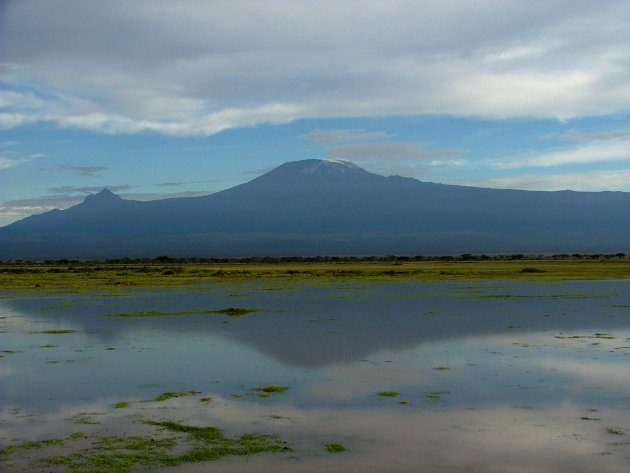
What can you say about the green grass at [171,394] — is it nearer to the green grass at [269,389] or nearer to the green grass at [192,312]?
the green grass at [269,389]

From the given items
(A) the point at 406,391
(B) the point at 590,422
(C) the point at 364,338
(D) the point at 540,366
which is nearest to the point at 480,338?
(C) the point at 364,338

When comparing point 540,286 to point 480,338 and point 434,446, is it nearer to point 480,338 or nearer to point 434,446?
point 480,338

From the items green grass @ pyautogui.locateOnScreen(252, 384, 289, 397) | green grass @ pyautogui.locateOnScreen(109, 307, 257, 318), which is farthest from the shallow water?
green grass @ pyautogui.locateOnScreen(109, 307, 257, 318)

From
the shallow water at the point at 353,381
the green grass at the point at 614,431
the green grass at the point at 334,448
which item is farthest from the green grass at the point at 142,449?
the green grass at the point at 614,431

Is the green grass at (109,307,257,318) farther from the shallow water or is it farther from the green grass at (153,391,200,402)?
the green grass at (153,391,200,402)

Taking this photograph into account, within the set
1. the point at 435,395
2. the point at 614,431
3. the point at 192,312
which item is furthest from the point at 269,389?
the point at 192,312

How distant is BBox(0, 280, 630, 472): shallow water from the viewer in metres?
11.3

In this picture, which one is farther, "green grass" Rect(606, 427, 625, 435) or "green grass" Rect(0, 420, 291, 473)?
"green grass" Rect(606, 427, 625, 435)

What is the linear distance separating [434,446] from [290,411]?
10.5 ft

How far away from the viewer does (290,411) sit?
537 inches

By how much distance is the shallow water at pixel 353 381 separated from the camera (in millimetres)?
11320

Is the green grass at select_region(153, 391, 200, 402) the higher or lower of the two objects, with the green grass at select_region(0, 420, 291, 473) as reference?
higher

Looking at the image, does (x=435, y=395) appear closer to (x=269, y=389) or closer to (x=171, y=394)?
(x=269, y=389)

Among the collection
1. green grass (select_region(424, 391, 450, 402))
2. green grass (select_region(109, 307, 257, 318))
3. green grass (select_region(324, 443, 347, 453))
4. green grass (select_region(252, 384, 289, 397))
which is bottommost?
green grass (select_region(324, 443, 347, 453))
